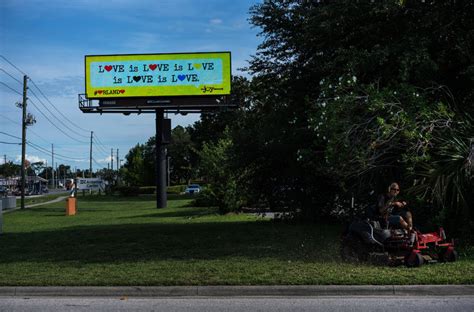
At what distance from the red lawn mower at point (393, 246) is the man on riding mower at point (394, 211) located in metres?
0.15

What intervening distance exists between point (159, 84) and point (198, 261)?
28.6 meters

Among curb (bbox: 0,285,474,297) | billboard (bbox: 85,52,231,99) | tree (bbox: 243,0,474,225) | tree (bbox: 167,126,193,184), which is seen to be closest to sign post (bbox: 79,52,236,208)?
billboard (bbox: 85,52,231,99)

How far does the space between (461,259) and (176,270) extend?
5.27m

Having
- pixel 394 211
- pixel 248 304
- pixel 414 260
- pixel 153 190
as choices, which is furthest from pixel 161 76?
pixel 153 190

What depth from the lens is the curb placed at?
25.1 feet

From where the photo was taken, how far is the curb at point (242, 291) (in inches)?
302

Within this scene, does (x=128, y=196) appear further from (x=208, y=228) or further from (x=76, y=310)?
(x=76, y=310)

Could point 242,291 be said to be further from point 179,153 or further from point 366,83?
point 179,153

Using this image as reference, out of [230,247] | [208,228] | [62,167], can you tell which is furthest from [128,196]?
[62,167]

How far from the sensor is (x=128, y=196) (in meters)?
58.2

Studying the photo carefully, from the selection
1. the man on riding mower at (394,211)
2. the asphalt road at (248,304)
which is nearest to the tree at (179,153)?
the man on riding mower at (394,211)

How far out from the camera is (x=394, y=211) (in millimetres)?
10234

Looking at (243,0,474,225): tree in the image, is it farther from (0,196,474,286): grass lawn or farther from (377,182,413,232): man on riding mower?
(0,196,474,286): grass lawn

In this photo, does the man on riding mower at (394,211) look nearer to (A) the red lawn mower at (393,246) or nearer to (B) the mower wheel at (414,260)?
(A) the red lawn mower at (393,246)
